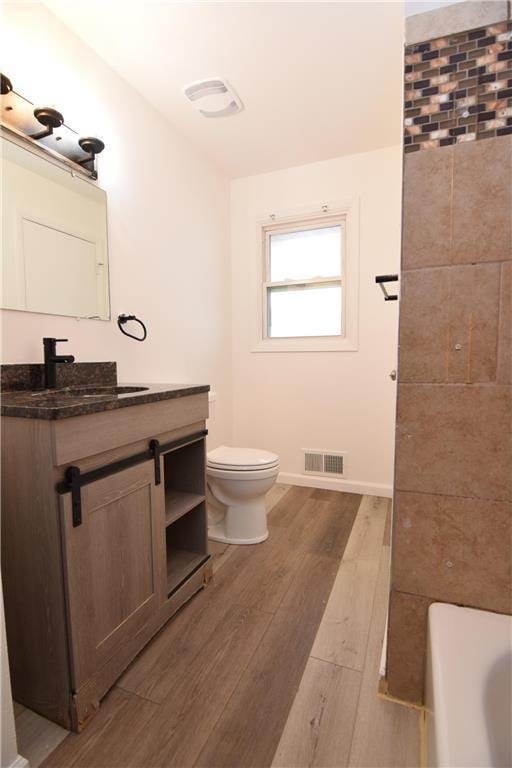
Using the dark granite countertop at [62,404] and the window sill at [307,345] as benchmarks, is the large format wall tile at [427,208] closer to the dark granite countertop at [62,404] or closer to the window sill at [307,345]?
the dark granite countertop at [62,404]

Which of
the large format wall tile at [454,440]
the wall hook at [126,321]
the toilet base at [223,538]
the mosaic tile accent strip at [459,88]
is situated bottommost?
the toilet base at [223,538]

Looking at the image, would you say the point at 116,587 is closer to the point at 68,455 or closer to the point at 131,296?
the point at 68,455

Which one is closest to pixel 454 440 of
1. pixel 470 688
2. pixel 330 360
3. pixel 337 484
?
pixel 470 688

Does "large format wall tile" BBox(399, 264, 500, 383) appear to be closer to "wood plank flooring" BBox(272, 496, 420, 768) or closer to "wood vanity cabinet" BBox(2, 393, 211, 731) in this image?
"wood vanity cabinet" BBox(2, 393, 211, 731)

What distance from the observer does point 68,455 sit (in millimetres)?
983

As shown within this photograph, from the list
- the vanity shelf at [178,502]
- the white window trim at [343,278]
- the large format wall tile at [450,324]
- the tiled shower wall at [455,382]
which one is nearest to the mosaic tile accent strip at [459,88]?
the tiled shower wall at [455,382]

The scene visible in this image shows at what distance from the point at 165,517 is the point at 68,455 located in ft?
A: 1.87

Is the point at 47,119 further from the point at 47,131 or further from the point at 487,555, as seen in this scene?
the point at 487,555

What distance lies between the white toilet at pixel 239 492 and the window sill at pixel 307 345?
1.04m

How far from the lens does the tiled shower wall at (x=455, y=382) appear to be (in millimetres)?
942

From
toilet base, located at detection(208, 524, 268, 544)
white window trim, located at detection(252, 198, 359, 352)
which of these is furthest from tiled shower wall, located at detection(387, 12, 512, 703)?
white window trim, located at detection(252, 198, 359, 352)

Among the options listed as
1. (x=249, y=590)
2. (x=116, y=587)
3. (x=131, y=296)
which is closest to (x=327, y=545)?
(x=249, y=590)

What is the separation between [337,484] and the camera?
2.80 metres

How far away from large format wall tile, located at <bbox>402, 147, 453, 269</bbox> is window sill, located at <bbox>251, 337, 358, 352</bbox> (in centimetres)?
171
